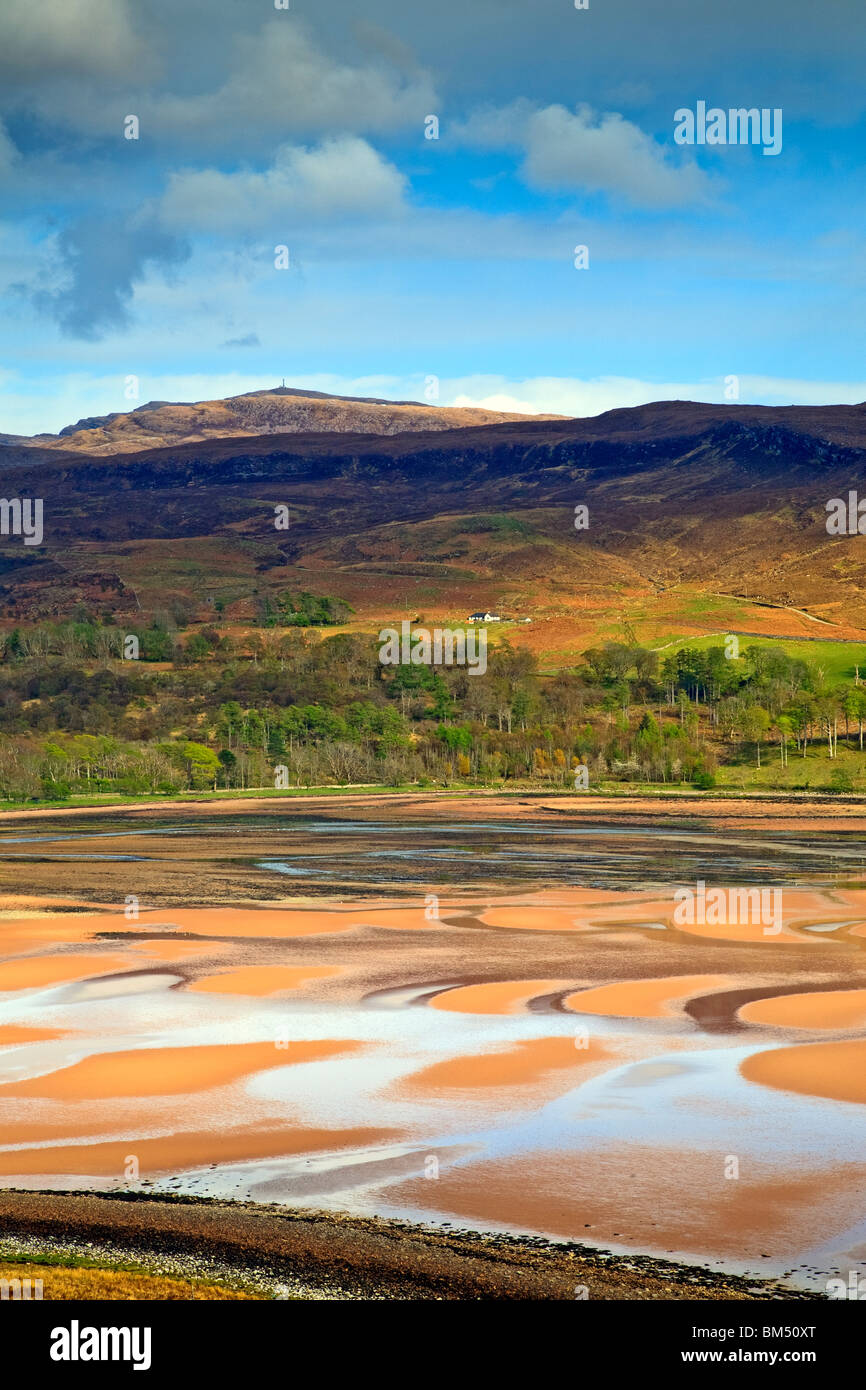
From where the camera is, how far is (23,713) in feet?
399

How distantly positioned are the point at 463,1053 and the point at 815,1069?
6.05 meters

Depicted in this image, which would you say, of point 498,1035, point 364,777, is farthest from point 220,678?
point 498,1035

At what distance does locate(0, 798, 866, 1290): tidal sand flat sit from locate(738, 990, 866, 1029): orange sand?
→ 10 centimetres

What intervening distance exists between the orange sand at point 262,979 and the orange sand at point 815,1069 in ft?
35.7

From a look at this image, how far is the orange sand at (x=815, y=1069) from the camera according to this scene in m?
19.9

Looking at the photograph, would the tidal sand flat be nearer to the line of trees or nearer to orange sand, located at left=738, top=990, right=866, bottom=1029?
orange sand, located at left=738, top=990, right=866, bottom=1029

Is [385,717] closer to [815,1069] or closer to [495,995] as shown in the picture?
[495,995]

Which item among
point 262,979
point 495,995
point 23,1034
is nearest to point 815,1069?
point 495,995

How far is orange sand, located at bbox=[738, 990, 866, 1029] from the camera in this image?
23984 millimetres

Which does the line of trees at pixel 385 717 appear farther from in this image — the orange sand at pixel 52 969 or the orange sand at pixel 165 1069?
the orange sand at pixel 165 1069

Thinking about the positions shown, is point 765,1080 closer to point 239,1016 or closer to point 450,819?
point 239,1016

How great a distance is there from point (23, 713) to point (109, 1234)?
4460 inches

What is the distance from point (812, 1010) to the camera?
2503cm

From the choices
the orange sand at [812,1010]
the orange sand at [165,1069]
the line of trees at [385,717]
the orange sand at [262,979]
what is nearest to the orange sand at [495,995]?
the orange sand at [165,1069]
